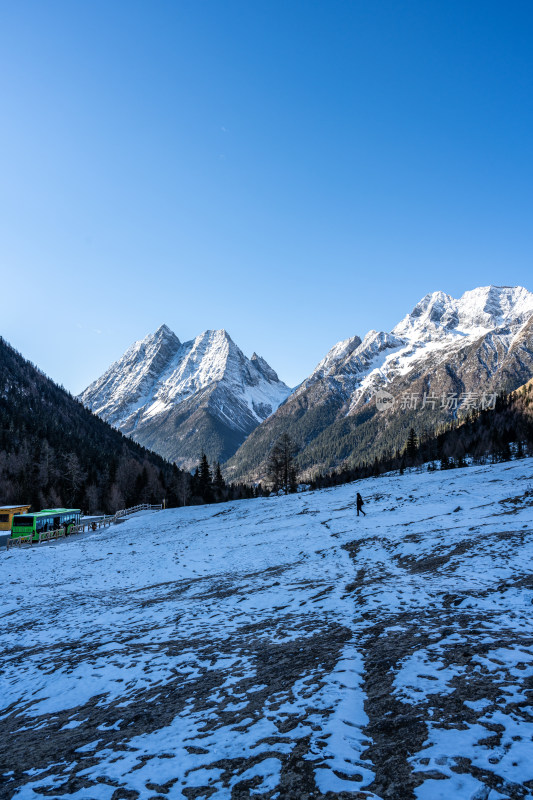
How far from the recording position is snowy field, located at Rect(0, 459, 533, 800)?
4.62m

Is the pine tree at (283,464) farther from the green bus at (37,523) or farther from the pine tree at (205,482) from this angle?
the green bus at (37,523)

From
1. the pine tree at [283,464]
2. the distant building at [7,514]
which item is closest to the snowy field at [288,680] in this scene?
the distant building at [7,514]

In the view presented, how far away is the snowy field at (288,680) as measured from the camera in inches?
182

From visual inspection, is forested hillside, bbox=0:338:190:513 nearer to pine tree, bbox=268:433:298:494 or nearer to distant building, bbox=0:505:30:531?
pine tree, bbox=268:433:298:494

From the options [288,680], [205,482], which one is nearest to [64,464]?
[205,482]

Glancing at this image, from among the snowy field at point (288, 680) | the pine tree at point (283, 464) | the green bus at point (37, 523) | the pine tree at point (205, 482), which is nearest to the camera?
the snowy field at point (288, 680)

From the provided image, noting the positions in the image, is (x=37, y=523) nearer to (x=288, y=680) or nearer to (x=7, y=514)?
(x=7, y=514)

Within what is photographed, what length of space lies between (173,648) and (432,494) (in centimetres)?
2879

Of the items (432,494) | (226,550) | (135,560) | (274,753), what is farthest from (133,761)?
(432,494)

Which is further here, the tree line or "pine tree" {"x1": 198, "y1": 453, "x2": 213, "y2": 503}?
the tree line

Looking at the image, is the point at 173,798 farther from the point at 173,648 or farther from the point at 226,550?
the point at 226,550

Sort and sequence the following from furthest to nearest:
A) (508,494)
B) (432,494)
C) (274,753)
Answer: (432,494) → (508,494) → (274,753)

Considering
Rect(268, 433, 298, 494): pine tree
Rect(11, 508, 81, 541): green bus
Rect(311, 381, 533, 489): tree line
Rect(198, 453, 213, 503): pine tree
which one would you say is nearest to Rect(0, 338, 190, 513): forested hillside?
Rect(198, 453, 213, 503): pine tree

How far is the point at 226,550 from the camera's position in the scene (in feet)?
82.6
